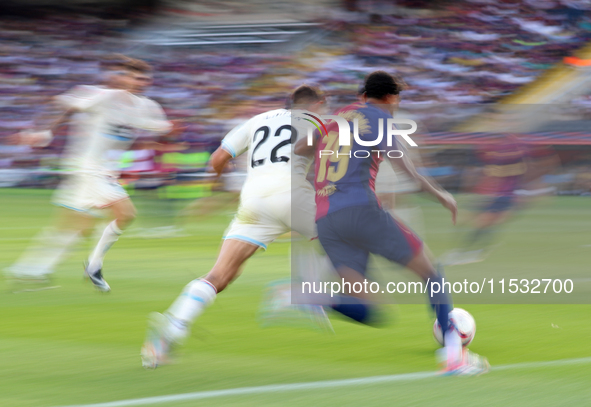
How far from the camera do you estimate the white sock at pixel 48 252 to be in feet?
24.0

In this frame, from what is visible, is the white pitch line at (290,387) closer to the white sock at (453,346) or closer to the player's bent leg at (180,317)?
the white sock at (453,346)

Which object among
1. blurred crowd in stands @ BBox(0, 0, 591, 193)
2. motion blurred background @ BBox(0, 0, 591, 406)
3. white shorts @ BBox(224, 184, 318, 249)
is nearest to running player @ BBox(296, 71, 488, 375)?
white shorts @ BBox(224, 184, 318, 249)

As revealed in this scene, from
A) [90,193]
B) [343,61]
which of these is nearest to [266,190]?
[90,193]

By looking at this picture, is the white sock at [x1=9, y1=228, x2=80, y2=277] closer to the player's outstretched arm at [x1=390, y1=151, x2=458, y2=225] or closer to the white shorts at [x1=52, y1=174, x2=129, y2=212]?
Result: the white shorts at [x1=52, y1=174, x2=129, y2=212]

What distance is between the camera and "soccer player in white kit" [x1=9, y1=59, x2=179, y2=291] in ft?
23.4

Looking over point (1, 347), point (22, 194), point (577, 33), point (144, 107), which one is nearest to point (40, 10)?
point (22, 194)

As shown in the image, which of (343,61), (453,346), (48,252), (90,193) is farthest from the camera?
(343,61)

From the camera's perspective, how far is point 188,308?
443 centimetres

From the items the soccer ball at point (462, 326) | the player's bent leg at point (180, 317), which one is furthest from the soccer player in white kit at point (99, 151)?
the soccer ball at point (462, 326)

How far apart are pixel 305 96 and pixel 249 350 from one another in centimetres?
158

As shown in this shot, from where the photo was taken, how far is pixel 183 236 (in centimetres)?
1225

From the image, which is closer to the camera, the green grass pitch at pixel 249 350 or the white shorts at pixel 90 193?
the green grass pitch at pixel 249 350

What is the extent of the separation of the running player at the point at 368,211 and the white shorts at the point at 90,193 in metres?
3.06

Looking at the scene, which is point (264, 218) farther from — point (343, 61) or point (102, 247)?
point (343, 61)
